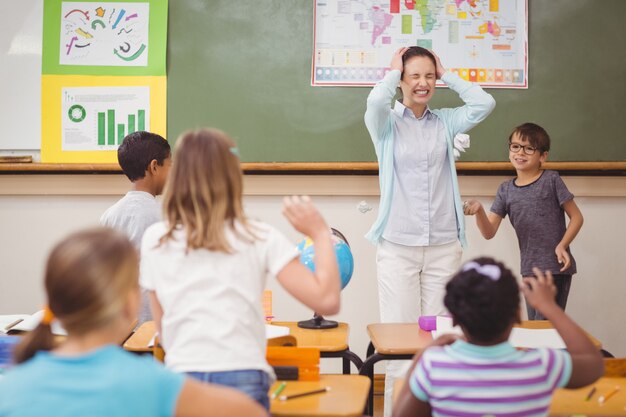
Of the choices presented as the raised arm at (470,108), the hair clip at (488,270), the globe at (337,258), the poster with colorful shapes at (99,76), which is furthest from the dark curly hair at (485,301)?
the poster with colorful shapes at (99,76)

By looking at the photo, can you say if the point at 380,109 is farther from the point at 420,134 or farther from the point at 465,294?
the point at 465,294

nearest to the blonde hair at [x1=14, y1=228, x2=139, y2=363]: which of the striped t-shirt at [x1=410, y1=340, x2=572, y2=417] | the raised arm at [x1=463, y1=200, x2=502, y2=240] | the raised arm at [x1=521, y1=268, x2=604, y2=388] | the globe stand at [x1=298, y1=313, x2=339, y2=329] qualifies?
the striped t-shirt at [x1=410, y1=340, x2=572, y2=417]

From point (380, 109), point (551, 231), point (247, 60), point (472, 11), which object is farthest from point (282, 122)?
point (551, 231)

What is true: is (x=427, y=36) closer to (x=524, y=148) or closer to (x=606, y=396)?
(x=524, y=148)

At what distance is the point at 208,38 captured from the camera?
3904mm

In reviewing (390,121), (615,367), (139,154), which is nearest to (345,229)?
(390,121)

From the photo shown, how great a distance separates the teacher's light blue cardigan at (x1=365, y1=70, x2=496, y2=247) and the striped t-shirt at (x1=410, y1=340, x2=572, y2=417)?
1.53 metres

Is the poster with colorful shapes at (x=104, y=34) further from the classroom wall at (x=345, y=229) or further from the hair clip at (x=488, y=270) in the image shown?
the hair clip at (x=488, y=270)

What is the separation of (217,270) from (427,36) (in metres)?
2.52

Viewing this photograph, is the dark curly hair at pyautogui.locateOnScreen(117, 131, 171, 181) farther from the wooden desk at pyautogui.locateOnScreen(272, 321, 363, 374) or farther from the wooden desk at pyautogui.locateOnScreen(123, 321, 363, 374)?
the wooden desk at pyautogui.locateOnScreen(272, 321, 363, 374)

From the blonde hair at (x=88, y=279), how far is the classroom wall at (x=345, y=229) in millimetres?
2617

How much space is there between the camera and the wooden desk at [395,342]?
91.7 inches

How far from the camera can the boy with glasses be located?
348cm

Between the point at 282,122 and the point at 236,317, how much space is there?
2306mm
